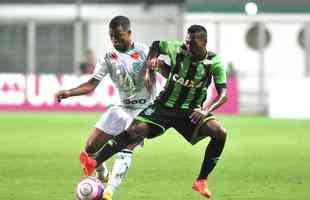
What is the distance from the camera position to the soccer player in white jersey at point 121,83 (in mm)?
11977

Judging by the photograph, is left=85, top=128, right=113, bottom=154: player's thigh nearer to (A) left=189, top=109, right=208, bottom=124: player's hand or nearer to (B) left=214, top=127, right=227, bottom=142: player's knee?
(A) left=189, top=109, right=208, bottom=124: player's hand

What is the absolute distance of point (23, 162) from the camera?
17.0m

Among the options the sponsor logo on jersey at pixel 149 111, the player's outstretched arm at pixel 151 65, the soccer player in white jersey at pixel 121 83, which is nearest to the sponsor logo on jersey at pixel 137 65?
the soccer player in white jersey at pixel 121 83

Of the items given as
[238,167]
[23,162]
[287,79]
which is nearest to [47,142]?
[23,162]

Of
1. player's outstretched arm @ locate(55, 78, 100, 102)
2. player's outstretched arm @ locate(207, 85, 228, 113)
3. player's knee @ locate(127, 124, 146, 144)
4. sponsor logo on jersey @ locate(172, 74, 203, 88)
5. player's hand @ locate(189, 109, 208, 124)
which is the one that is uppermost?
sponsor logo on jersey @ locate(172, 74, 203, 88)

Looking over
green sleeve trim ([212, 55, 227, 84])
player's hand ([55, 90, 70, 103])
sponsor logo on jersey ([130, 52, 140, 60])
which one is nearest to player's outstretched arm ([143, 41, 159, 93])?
sponsor logo on jersey ([130, 52, 140, 60])

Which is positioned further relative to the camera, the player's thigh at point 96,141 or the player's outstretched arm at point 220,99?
the player's thigh at point 96,141

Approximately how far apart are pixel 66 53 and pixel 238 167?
24012 mm

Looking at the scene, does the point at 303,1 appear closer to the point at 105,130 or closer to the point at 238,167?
the point at 238,167

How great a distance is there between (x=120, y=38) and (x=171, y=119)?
1.13 meters

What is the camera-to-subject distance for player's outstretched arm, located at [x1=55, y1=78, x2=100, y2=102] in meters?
11.7

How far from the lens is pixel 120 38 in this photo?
1213 centimetres

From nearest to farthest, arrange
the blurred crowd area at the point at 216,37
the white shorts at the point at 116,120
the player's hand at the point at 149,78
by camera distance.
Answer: the player's hand at the point at 149,78
the white shorts at the point at 116,120
the blurred crowd area at the point at 216,37

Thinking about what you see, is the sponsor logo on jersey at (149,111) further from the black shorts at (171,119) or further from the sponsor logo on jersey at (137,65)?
the sponsor logo on jersey at (137,65)
